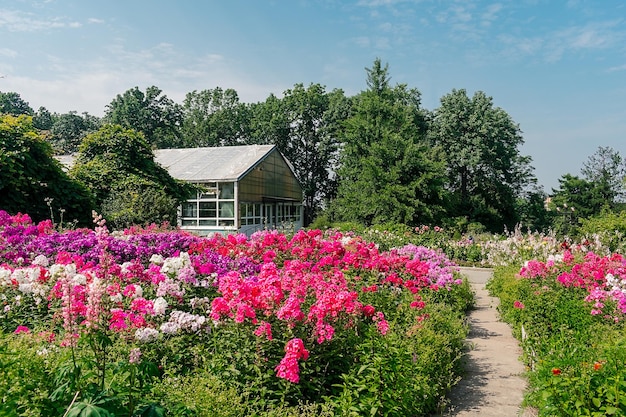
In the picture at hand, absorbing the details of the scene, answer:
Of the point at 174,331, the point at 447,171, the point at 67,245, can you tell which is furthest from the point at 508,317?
the point at 447,171

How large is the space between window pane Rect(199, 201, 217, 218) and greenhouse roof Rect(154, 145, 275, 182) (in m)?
1.23

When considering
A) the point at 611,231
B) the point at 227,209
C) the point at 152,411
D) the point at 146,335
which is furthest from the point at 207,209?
the point at 152,411

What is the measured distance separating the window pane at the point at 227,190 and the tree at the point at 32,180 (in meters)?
11.1

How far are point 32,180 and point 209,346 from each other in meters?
10.5

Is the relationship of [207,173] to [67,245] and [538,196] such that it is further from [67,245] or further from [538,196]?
[538,196]

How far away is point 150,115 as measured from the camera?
47844 millimetres

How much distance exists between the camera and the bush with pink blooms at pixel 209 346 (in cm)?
245

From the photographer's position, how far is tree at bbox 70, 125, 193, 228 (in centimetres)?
1505

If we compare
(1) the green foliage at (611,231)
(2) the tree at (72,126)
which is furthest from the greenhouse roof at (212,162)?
(2) the tree at (72,126)

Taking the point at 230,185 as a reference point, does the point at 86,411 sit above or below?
below

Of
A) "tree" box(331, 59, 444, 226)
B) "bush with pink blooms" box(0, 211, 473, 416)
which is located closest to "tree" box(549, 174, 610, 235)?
"tree" box(331, 59, 444, 226)

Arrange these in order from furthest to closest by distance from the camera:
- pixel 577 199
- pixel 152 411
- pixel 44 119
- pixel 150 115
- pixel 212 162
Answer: pixel 44 119 → pixel 150 115 → pixel 577 199 → pixel 212 162 → pixel 152 411

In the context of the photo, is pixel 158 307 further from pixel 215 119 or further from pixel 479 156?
pixel 215 119

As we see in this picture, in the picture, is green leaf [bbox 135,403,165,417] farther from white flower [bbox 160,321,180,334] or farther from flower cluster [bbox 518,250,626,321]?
flower cluster [bbox 518,250,626,321]
